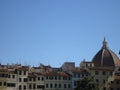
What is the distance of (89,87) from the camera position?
9606 centimetres

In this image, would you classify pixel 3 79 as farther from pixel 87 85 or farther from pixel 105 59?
pixel 105 59

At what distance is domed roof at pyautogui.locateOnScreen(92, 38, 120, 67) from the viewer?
11731 centimetres

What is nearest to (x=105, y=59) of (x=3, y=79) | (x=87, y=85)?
(x=87, y=85)

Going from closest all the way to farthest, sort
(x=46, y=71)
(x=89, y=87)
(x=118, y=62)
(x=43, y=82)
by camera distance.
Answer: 1. (x=89, y=87)
2. (x=43, y=82)
3. (x=46, y=71)
4. (x=118, y=62)

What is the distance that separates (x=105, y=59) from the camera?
119m

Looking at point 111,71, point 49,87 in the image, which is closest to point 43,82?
point 49,87

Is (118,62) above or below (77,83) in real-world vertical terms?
above

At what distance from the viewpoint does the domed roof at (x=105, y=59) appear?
117 m

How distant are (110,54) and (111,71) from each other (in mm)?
15327

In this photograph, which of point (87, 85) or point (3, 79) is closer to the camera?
point (87, 85)

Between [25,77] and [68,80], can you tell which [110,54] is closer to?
[68,80]

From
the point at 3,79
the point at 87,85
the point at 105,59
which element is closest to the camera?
the point at 87,85

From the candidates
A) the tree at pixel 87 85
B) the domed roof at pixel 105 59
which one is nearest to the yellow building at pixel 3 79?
the tree at pixel 87 85

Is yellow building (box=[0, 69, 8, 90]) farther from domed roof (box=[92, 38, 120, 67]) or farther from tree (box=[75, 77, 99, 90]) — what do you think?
domed roof (box=[92, 38, 120, 67])
